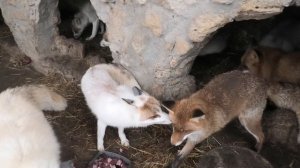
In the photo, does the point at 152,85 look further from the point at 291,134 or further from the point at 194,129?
the point at 291,134

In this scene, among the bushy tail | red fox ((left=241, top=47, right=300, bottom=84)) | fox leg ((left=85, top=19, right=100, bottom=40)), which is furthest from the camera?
fox leg ((left=85, top=19, right=100, bottom=40))

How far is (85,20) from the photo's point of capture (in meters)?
6.74

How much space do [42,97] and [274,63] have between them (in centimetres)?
280

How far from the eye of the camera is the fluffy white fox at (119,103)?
4469mm

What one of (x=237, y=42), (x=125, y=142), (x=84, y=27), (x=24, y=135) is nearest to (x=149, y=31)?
(x=125, y=142)

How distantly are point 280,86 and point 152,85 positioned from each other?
4.37ft

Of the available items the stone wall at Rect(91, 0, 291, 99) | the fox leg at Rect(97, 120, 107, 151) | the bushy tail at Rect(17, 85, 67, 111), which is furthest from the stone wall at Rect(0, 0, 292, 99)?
the bushy tail at Rect(17, 85, 67, 111)

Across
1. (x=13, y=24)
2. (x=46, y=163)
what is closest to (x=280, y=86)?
(x=46, y=163)

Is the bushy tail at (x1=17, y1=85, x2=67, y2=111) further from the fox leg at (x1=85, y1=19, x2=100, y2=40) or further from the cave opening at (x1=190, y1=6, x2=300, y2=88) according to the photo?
the fox leg at (x1=85, y1=19, x2=100, y2=40)

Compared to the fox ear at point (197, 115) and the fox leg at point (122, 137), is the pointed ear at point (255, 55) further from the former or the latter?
the fox leg at point (122, 137)

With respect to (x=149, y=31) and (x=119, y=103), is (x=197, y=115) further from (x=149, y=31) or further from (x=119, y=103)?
(x=149, y=31)

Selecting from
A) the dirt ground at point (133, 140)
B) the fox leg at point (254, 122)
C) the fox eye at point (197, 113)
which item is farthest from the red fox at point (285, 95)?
the fox eye at point (197, 113)

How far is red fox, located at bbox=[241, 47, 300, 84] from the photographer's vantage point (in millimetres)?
5539

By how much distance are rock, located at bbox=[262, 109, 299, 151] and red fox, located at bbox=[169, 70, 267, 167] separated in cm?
30
